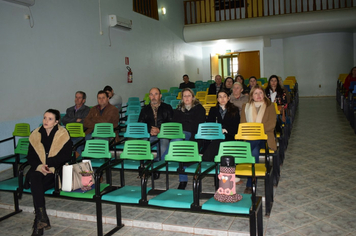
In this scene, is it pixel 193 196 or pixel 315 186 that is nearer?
pixel 193 196

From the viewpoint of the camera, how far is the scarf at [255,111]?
4.47m

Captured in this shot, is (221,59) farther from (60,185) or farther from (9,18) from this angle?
(60,185)

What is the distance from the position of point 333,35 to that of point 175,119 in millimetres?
11751

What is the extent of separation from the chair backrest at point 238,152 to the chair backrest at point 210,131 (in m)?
0.89

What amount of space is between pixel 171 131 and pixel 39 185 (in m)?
1.88

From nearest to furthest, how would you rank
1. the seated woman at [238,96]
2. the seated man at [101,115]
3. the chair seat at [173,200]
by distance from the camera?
the chair seat at [173,200], the seated man at [101,115], the seated woman at [238,96]

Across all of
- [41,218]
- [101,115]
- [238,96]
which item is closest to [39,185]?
[41,218]

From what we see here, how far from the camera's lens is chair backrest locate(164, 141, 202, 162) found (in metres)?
3.46

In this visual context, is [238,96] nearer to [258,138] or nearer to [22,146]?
[258,138]

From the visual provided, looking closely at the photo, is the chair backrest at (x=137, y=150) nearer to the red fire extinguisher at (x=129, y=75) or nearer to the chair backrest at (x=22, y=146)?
the chair backrest at (x=22, y=146)

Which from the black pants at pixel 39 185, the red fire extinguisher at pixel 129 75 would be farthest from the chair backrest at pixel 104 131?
the red fire extinguisher at pixel 129 75

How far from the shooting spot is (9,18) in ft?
19.2

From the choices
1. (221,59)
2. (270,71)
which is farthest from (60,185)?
(221,59)

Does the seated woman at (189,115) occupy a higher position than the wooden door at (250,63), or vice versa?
the wooden door at (250,63)
